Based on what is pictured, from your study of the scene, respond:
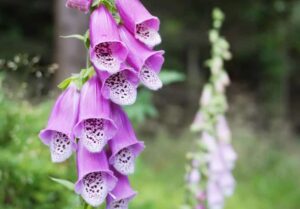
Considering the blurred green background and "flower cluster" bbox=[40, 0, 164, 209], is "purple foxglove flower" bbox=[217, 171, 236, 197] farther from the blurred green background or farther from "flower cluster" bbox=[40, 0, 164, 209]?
"flower cluster" bbox=[40, 0, 164, 209]

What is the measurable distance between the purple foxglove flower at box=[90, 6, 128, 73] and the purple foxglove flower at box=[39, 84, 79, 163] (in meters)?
0.19

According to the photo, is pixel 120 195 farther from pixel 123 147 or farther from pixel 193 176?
pixel 193 176

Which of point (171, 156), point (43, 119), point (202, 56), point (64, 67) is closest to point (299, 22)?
point (202, 56)

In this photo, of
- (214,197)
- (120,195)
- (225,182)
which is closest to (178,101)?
(225,182)

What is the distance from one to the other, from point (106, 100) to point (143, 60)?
17 centimetres

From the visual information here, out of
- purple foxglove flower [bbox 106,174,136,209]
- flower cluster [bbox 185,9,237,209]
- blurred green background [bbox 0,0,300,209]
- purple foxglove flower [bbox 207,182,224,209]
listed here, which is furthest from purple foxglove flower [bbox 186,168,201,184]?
purple foxglove flower [bbox 106,174,136,209]

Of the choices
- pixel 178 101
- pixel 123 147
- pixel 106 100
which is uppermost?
pixel 106 100

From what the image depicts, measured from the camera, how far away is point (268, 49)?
616 inches

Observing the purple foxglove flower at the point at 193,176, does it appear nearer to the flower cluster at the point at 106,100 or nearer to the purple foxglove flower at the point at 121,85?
the flower cluster at the point at 106,100

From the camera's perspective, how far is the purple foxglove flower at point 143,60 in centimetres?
192

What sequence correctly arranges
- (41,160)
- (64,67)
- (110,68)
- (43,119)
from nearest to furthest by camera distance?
(110,68)
(41,160)
(43,119)
(64,67)

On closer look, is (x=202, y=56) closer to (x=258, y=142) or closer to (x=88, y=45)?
(x=258, y=142)

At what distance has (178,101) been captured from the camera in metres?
15.1

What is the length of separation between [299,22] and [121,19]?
1242cm
